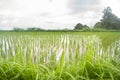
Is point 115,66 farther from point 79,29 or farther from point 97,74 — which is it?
point 79,29

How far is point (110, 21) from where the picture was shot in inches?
552

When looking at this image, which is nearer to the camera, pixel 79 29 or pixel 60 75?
pixel 60 75

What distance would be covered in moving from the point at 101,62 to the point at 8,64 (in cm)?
100

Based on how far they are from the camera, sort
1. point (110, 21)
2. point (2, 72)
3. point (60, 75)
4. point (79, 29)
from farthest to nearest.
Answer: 1. point (79, 29)
2. point (110, 21)
3. point (2, 72)
4. point (60, 75)

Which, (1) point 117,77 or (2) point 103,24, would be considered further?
→ (2) point 103,24

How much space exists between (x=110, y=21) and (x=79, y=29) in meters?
1.93

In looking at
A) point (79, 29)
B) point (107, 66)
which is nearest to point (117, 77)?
point (107, 66)

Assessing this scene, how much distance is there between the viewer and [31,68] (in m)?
2.84

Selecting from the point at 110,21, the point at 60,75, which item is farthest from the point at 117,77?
the point at 110,21

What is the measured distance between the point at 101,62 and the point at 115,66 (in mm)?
171

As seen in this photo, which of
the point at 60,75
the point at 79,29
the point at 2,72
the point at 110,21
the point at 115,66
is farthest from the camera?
the point at 79,29

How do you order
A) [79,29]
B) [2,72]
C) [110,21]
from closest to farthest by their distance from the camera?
1. [2,72]
2. [110,21]
3. [79,29]

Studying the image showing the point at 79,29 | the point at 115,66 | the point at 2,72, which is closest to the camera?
the point at 2,72

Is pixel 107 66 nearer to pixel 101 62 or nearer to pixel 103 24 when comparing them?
pixel 101 62
